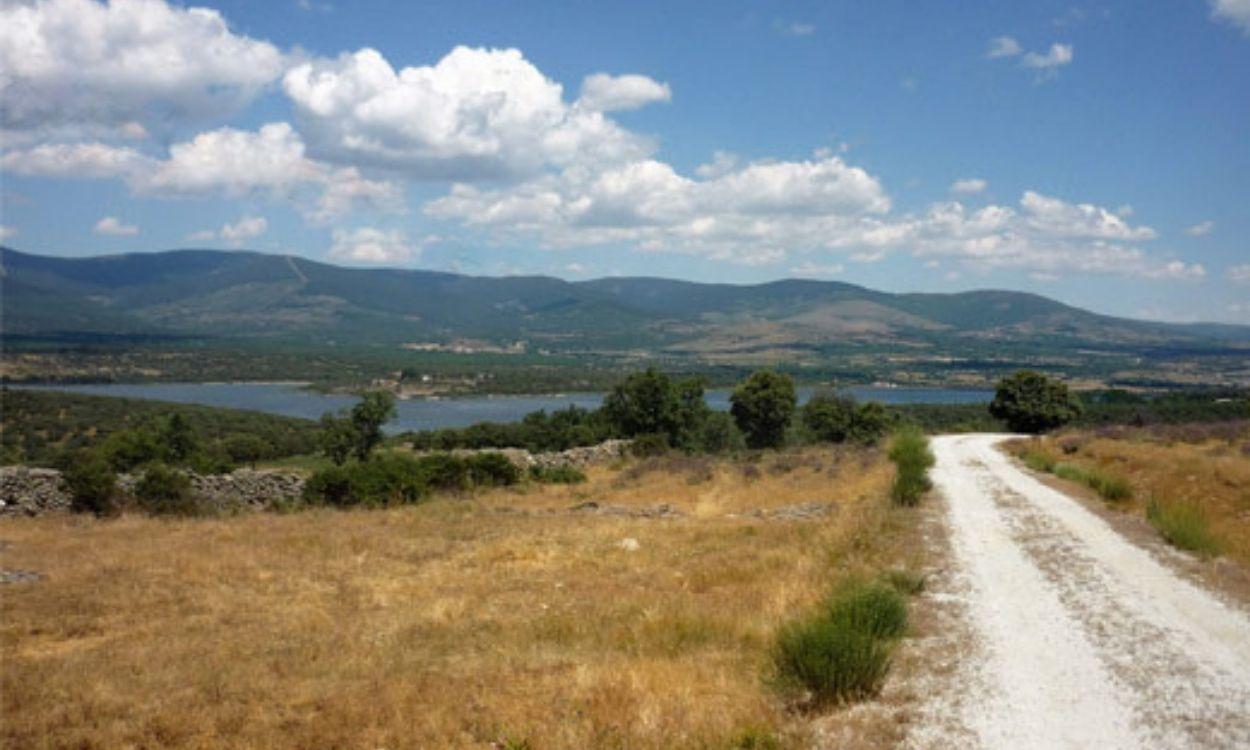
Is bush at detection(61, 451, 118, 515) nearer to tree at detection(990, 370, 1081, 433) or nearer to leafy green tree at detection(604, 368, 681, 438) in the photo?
leafy green tree at detection(604, 368, 681, 438)

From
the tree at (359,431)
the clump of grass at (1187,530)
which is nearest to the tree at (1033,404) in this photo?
the clump of grass at (1187,530)

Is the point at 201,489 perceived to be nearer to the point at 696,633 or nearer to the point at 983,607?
the point at 696,633

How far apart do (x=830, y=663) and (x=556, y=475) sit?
25.9 metres

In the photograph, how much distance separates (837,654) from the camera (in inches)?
284

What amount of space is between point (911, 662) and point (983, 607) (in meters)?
2.50

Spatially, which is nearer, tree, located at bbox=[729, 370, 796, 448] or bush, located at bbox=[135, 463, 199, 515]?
bush, located at bbox=[135, 463, 199, 515]

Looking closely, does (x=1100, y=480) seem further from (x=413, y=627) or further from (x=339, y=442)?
(x=339, y=442)

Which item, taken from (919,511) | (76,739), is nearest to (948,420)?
(919,511)

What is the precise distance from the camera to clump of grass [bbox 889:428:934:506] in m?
19.3

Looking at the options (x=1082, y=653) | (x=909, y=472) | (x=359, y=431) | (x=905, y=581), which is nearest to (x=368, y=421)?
(x=359, y=431)

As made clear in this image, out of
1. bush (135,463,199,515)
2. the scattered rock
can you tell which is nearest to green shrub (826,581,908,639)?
the scattered rock

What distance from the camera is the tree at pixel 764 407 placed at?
219 ft

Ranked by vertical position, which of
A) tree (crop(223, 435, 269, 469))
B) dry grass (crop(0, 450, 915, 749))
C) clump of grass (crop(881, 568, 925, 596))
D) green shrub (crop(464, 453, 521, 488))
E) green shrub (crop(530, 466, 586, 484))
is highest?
clump of grass (crop(881, 568, 925, 596))

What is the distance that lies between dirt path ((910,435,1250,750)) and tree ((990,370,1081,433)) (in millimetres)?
44723
